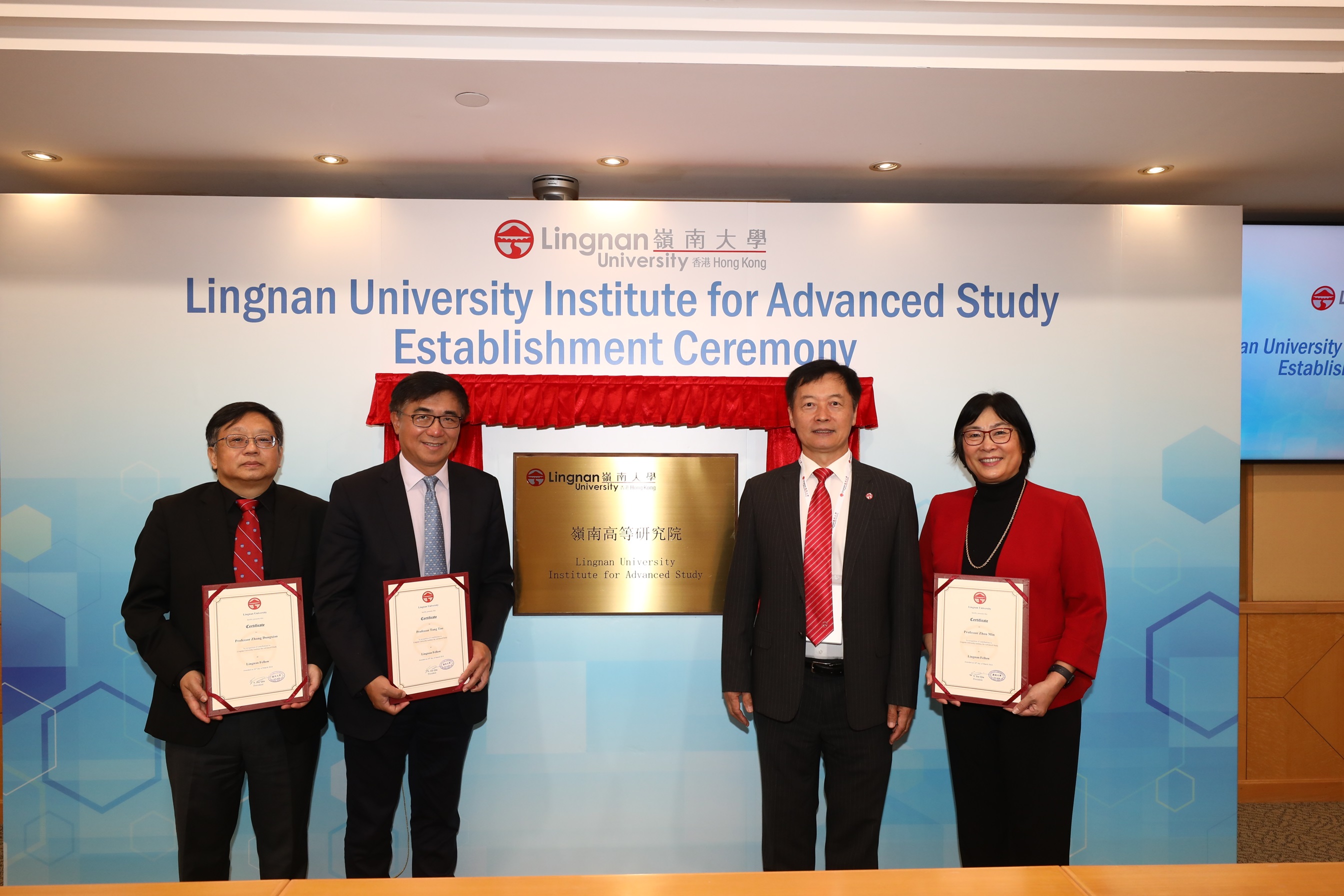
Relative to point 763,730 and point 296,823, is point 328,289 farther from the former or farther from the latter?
point 763,730

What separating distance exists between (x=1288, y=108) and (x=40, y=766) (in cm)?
527

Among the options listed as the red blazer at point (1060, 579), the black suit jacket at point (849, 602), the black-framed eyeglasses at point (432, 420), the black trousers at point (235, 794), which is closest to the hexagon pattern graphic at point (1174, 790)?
the red blazer at point (1060, 579)

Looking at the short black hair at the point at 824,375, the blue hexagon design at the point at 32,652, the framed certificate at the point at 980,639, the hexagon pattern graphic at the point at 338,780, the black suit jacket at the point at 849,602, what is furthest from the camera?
the hexagon pattern graphic at the point at 338,780

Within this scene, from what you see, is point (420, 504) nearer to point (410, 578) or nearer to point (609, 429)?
point (410, 578)

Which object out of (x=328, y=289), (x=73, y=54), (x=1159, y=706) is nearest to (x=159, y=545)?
(x=328, y=289)

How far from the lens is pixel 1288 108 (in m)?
2.70

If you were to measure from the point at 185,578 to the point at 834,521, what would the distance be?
6.83 ft

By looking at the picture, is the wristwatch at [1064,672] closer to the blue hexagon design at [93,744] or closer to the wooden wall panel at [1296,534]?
the wooden wall panel at [1296,534]

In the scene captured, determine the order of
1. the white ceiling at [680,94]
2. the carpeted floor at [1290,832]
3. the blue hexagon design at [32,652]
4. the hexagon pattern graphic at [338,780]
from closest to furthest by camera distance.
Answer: the white ceiling at [680,94]
the blue hexagon design at [32,652]
the hexagon pattern graphic at [338,780]
the carpeted floor at [1290,832]

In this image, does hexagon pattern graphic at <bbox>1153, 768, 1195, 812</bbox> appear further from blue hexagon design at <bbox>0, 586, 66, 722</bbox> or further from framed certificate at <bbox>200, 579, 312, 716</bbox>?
blue hexagon design at <bbox>0, 586, 66, 722</bbox>

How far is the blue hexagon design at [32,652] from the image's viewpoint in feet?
10.2

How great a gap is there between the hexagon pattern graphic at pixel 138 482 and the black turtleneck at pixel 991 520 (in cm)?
311

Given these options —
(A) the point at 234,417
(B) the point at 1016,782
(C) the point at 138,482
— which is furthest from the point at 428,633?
(B) the point at 1016,782

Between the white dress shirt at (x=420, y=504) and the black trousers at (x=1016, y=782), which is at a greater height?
the white dress shirt at (x=420, y=504)
